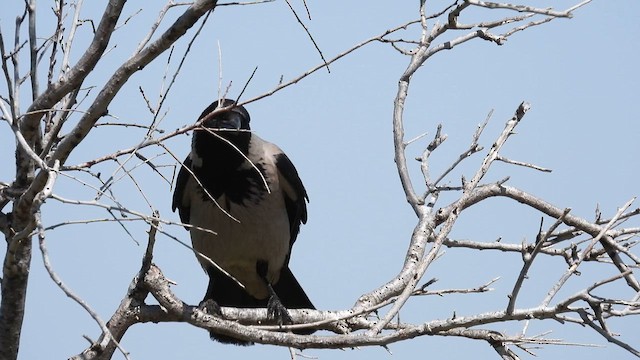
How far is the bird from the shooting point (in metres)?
5.92

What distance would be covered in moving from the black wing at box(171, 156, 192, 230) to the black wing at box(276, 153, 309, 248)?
64 cm

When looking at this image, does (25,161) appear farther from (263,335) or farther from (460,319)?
(460,319)

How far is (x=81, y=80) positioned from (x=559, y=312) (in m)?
1.97

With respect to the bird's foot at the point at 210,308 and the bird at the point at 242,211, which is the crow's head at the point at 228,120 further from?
the bird's foot at the point at 210,308

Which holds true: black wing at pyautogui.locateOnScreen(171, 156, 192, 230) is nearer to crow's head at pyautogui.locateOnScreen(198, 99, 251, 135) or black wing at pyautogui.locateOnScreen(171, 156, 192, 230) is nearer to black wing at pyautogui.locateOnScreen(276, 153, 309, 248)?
crow's head at pyautogui.locateOnScreen(198, 99, 251, 135)

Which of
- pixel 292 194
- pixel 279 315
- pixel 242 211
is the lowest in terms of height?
pixel 279 315

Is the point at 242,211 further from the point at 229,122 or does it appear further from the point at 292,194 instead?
the point at 229,122

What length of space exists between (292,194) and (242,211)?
517 mm

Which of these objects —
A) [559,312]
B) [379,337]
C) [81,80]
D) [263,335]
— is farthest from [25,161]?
[559,312]

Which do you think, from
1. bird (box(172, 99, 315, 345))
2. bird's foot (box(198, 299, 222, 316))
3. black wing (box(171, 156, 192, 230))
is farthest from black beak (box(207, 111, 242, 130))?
bird's foot (box(198, 299, 222, 316))

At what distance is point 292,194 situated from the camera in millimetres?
6363

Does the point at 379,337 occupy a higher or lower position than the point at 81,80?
lower

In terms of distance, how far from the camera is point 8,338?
4035 mm

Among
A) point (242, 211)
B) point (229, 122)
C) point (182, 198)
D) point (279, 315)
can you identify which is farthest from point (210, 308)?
point (182, 198)
